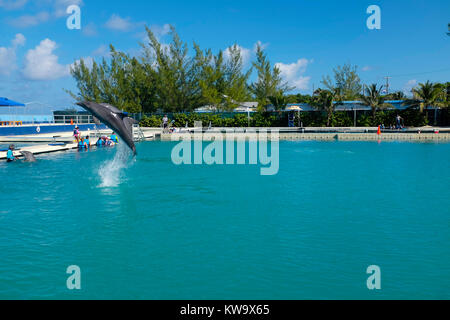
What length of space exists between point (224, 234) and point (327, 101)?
90.6 feet

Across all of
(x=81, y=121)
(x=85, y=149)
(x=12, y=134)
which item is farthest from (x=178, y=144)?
(x=81, y=121)

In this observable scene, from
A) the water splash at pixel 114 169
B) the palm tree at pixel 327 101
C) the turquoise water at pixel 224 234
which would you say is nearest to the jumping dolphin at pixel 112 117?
the turquoise water at pixel 224 234

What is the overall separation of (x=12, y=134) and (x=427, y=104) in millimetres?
32919

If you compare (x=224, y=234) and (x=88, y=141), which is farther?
(x=88, y=141)

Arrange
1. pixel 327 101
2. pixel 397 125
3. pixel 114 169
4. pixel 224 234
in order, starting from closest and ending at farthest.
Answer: pixel 224 234 < pixel 114 169 < pixel 397 125 < pixel 327 101

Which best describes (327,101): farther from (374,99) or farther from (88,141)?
(88,141)

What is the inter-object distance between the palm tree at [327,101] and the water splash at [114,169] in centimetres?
1975

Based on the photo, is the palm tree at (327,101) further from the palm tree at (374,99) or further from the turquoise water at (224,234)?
the turquoise water at (224,234)

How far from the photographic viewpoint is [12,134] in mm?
27688

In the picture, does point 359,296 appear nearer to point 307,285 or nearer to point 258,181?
point 307,285

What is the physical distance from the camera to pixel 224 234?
24.6 ft

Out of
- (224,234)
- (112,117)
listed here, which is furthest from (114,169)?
(224,234)

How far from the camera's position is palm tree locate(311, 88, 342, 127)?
3253 centimetres

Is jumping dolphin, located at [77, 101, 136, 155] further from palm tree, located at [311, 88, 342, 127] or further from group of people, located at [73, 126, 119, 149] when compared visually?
palm tree, located at [311, 88, 342, 127]
